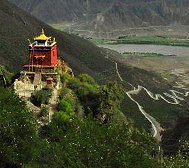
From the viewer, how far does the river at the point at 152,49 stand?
499 ft

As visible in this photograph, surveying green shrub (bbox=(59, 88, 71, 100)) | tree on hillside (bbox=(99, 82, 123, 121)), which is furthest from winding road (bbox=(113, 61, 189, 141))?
green shrub (bbox=(59, 88, 71, 100))

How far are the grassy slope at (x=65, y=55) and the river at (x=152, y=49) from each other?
5796cm

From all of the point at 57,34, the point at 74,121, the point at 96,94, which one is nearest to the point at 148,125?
the point at 96,94

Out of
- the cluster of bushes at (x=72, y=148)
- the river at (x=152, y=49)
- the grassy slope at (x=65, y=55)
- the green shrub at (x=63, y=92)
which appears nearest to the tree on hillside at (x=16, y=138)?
the cluster of bushes at (x=72, y=148)

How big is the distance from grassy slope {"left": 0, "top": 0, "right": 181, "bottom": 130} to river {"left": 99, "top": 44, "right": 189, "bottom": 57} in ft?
190

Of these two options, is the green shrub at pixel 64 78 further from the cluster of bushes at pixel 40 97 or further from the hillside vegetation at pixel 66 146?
the hillside vegetation at pixel 66 146

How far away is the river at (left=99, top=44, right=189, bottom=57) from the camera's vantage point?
5990 inches

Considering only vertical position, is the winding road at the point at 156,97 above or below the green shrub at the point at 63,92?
below

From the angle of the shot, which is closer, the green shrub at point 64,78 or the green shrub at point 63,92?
the green shrub at point 63,92

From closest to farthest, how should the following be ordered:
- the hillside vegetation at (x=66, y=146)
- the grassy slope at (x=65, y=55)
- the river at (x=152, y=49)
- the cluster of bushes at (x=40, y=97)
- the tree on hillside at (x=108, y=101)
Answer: the hillside vegetation at (x=66, y=146) → the cluster of bushes at (x=40, y=97) → the tree on hillside at (x=108, y=101) → the grassy slope at (x=65, y=55) → the river at (x=152, y=49)

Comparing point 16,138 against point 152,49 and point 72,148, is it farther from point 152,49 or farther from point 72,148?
point 152,49

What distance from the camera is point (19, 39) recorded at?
75.4 m

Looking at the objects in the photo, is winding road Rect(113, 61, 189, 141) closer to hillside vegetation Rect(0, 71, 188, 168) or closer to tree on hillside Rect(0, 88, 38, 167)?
hillside vegetation Rect(0, 71, 188, 168)

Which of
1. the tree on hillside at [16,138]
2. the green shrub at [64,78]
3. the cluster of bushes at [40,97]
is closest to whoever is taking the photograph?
the tree on hillside at [16,138]
